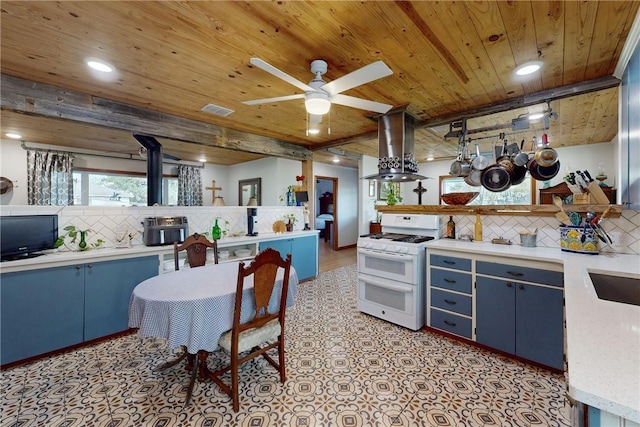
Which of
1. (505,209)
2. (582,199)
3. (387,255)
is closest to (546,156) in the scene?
(582,199)

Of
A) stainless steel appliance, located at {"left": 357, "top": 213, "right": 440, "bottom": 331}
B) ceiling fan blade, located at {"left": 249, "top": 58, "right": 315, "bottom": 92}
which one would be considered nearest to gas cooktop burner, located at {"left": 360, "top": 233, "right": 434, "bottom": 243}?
stainless steel appliance, located at {"left": 357, "top": 213, "right": 440, "bottom": 331}

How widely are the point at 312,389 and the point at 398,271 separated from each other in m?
1.44

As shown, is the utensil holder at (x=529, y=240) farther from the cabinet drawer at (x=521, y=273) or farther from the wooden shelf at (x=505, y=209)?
the cabinet drawer at (x=521, y=273)

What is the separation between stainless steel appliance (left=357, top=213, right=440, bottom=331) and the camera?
2746 millimetres

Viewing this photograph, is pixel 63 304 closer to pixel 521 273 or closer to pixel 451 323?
pixel 451 323

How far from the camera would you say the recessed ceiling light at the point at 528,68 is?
84.6 inches

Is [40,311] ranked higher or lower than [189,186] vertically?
lower

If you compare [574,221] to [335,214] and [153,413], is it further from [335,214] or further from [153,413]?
[335,214]

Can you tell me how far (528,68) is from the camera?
223cm

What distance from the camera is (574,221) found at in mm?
2281

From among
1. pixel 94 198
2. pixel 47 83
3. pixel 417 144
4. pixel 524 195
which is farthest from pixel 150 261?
pixel 524 195

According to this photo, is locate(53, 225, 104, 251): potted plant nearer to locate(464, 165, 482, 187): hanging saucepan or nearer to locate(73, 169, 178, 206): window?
locate(73, 169, 178, 206): window

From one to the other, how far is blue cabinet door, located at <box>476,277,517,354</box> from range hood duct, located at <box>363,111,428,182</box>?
4.83 feet

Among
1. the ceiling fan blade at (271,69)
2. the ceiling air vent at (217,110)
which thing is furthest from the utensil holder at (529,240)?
the ceiling air vent at (217,110)
